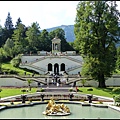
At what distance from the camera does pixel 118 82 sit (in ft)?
181

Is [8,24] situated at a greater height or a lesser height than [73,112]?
greater

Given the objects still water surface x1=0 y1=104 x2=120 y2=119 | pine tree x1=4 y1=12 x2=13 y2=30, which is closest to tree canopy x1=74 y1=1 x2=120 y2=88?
still water surface x1=0 y1=104 x2=120 y2=119

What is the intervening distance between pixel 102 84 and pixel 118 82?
24.4ft

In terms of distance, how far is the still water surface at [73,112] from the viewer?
89.1 ft

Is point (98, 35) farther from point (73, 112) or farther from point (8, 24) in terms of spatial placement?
point (8, 24)

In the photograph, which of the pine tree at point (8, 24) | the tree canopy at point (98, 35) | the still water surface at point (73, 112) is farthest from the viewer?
the pine tree at point (8, 24)

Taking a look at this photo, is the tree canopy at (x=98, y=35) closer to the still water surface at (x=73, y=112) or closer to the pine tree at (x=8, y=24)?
the still water surface at (x=73, y=112)

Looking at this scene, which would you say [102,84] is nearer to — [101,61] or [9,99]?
[101,61]

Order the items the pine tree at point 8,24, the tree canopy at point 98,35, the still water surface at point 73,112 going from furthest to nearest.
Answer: the pine tree at point 8,24 < the tree canopy at point 98,35 < the still water surface at point 73,112

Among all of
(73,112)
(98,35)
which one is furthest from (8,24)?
(73,112)

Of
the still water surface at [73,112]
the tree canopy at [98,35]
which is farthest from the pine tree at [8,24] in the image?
the still water surface at [73,112]

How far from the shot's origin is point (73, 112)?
29.3 metres

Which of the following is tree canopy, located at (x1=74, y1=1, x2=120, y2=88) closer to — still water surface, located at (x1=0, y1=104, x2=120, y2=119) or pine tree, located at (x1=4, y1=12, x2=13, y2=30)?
still water surface, located at (x1=0, y1=104, x2=120, y2=119)

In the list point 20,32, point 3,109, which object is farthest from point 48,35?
point 3,109
